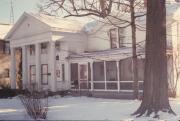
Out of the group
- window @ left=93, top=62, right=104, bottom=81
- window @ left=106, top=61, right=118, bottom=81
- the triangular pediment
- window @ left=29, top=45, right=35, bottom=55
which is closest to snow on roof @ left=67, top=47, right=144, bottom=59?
window @ left=106, top=61, right=118, bottom=81

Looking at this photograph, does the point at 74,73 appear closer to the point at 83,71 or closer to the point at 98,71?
the point at 83,71

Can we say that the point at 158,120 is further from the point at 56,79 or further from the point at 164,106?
the point at 56,79

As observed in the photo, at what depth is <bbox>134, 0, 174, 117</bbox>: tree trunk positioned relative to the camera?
14625mm

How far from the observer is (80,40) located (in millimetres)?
33625

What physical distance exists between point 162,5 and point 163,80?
3312mm

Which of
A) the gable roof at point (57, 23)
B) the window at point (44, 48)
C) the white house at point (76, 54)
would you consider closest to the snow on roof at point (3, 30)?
the gable roof at point (57, 23)

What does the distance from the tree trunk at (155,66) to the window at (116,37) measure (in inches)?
606

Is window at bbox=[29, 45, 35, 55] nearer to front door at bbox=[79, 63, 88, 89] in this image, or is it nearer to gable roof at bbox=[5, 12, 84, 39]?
gable roof at bbox=[5, 12, 84, 39]

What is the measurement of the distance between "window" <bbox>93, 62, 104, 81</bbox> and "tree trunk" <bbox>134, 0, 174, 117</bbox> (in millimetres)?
17294

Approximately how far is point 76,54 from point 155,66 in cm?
1765

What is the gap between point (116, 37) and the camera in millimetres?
30891

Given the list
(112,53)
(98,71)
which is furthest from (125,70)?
(98,71)

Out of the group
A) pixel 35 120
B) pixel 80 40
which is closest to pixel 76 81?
pixel 80 40

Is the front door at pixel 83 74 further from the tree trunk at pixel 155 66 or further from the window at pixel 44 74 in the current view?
the tree trunk at pixel 155 66
